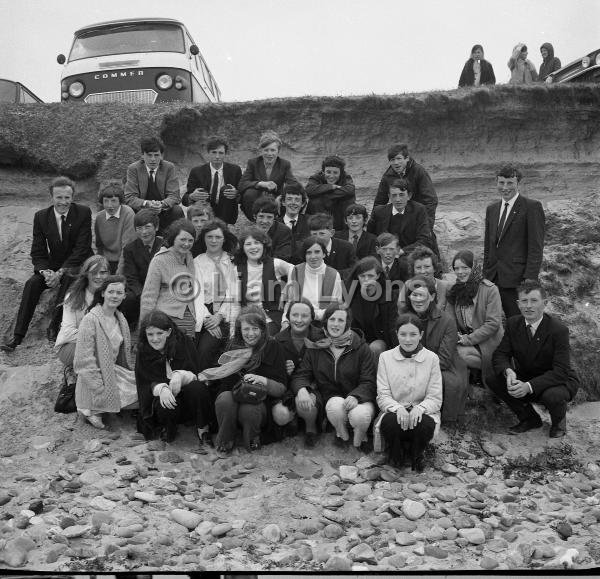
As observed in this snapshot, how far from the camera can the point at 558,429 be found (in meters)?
6.18

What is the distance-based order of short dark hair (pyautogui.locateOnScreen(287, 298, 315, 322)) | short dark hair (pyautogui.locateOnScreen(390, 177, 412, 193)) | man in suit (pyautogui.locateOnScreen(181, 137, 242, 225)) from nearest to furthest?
short dark hair (pyautogui.locateOnScreen(287, 298, 315, 322)) → short dark hair (pyautogui.locateOnScreen(390, 177, 412, 193)) → man in suit (pyautogui.locateOnScreen(181, 137, 242, 225))

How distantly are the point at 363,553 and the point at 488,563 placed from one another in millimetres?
751

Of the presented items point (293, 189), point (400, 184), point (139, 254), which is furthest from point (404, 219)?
point (139, 254)

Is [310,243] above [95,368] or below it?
above

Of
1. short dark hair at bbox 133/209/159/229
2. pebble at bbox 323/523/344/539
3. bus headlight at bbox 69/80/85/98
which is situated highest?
bus headlight at bbox 69/80/85/98

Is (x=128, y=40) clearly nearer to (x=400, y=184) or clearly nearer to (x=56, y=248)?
(x=56, y=248)

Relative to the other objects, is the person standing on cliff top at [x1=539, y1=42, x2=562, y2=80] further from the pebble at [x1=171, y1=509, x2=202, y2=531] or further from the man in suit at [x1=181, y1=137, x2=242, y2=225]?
the pebble at [x1=171, y1=509, x2=202, y2=531]

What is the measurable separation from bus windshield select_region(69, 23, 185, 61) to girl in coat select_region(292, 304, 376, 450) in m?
6.02

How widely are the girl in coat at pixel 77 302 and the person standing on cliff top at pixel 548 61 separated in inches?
304

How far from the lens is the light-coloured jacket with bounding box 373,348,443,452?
5.66m

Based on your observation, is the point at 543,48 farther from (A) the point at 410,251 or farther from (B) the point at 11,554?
(B) the point at 11,554

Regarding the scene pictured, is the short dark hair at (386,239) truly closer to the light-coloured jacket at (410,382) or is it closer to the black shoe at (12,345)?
the light-coloured jacket at (410,382)

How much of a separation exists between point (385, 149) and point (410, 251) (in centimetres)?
447

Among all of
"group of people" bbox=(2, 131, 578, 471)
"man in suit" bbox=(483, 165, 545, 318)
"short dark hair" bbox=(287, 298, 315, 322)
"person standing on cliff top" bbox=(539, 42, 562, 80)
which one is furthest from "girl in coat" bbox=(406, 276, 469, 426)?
"person standing on cliff top" bbox=(539, 42, 562, 80)
